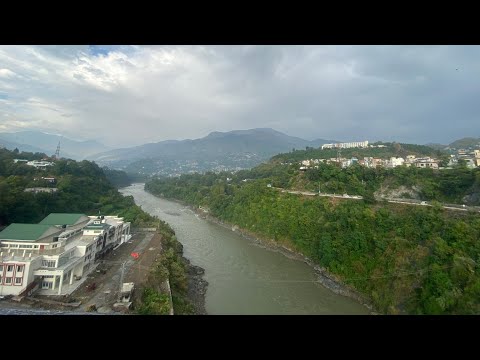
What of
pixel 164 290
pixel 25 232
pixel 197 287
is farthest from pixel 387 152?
pixel 25 232

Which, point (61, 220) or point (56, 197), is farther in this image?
point (56, 197)

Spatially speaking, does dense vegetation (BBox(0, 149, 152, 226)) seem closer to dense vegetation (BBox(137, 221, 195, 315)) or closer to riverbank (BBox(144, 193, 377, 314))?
dense vegetation (BBox(137, 221, 195, 315))

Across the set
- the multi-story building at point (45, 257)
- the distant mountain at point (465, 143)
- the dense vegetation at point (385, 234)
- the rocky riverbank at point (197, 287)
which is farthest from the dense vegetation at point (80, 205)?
the distant mountain at point (465, 143)

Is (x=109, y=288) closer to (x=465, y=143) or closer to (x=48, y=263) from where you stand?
(x=48, y=263)

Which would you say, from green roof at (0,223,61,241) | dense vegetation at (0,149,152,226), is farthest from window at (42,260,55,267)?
dense vegetation at (0,149,152,226)

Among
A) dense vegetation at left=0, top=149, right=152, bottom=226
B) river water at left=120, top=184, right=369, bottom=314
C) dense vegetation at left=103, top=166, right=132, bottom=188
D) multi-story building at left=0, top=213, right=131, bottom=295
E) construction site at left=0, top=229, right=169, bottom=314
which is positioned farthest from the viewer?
dense vegetation at left=103, top=166, right=132, bottom=188

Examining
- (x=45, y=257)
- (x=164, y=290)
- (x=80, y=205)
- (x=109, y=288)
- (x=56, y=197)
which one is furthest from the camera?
(x=80, y=205)

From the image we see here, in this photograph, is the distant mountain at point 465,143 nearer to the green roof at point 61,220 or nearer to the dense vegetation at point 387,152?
the dense vegetation at point 387,152
